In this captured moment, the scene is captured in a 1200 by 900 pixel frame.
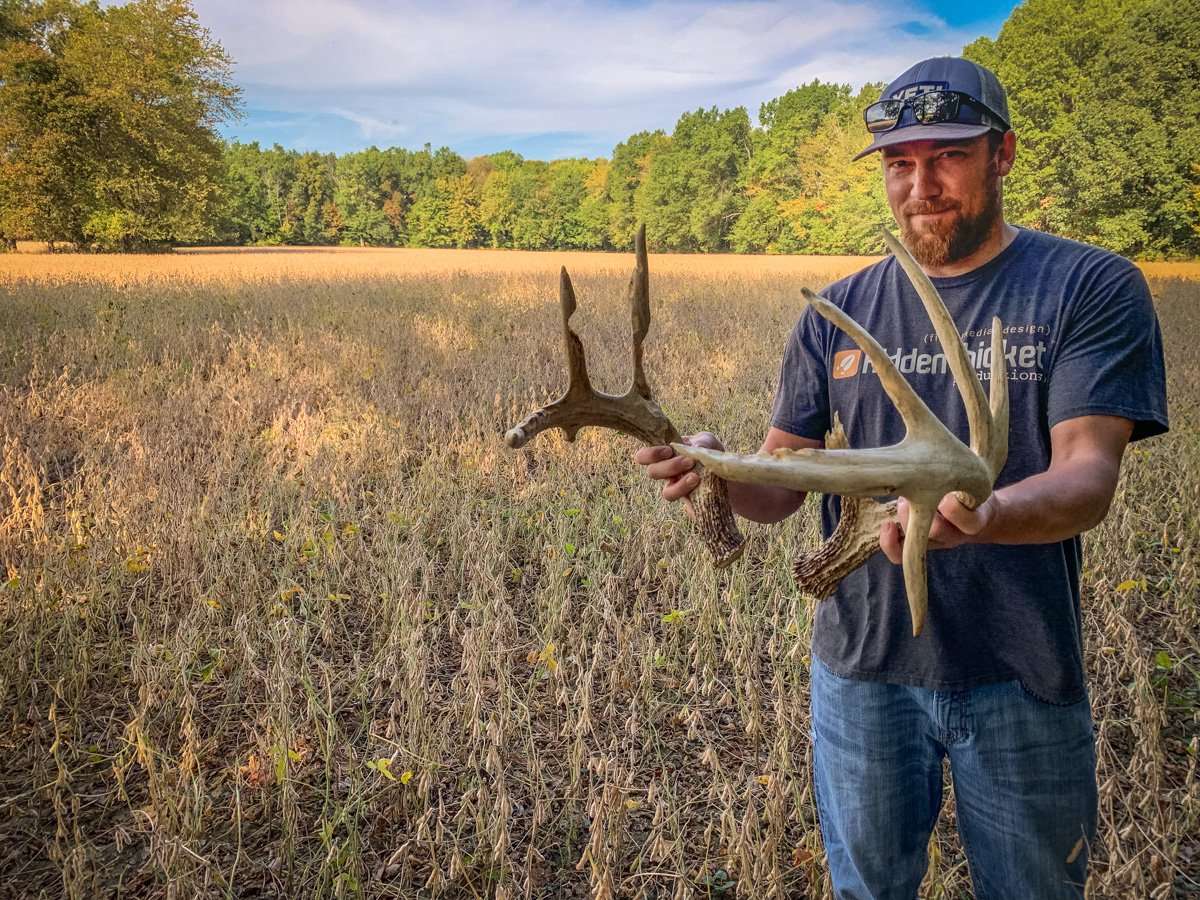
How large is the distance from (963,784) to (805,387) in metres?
0.92

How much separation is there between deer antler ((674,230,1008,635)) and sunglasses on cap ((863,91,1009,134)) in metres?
0.69

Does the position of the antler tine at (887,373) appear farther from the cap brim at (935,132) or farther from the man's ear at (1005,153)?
the man's ear at (1005,153)

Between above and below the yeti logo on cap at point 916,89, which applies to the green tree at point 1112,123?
above

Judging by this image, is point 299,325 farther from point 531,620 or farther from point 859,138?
point 859,138

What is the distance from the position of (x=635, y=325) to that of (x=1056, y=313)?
2.71 feet

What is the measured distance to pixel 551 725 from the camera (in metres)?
2.83

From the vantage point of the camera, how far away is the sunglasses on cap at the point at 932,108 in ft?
4.94

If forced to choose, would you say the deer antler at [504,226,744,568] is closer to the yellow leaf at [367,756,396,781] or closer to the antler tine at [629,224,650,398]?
the antler tine at [629,224,650,398]

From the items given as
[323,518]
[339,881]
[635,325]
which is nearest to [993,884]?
[635,325]

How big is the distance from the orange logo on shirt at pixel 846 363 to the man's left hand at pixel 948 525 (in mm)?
490

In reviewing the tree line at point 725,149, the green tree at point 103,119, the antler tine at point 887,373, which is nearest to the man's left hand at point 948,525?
the antler tine at point 887,373

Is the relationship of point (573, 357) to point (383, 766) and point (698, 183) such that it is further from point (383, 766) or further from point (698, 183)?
point (698, 183)

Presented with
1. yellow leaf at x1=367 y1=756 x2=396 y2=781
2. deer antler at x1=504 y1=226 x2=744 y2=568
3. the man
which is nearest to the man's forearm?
the man

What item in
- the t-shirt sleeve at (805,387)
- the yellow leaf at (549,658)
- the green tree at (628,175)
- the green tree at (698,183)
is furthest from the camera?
the green tree at (628,175)
